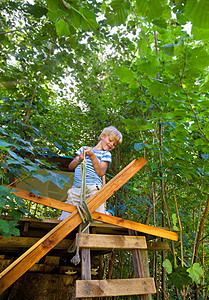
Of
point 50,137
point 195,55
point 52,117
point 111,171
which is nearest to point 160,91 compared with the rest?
point 195,55

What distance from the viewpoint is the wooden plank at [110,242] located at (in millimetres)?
1403

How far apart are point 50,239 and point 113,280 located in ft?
1.72

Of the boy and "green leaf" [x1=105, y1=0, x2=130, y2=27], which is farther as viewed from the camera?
the boy

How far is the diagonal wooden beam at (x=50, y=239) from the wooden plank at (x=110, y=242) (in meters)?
0.18

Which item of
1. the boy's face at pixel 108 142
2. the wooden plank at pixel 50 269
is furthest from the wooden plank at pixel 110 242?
the wooden plank at pixel 50 269

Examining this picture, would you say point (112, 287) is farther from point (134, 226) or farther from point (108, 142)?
point (108, 142)

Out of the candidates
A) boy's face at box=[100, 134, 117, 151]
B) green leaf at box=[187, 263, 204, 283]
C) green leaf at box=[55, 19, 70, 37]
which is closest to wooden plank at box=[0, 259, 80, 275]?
green leaf at box=[187, 263, 204, 283]

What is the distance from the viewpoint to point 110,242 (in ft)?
4.90

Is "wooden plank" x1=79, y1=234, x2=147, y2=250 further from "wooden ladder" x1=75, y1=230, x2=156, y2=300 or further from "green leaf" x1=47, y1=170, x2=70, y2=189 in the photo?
"green leaf" x1=47, y1=170, x2=70, y2=189

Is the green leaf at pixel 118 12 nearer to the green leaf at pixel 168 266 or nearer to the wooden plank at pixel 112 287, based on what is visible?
the wooden plank at pixel 112 287

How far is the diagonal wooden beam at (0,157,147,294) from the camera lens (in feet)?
3.66

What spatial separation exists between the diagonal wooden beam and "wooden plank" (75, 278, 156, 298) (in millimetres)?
287

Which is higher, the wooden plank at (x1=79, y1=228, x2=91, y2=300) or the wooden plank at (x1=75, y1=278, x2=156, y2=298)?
the wooden plank at (x1=79, y1=228, x2=91, y2=300)

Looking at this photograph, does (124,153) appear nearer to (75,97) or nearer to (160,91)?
(75,97)
